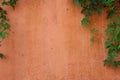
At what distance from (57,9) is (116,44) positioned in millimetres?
1221

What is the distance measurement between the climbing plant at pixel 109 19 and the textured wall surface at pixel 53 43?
0.11 meters

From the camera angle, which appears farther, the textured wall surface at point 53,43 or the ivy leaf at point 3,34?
the textured wall surface at point 53,43

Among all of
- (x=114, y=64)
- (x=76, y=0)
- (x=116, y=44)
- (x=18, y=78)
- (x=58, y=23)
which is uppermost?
(x=76, y=0)

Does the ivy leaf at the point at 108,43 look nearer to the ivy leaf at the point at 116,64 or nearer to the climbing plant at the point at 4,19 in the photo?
the ivy leaf at the point at 116,64

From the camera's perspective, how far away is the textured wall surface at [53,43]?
14.2 ft

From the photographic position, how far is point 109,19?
4.34m

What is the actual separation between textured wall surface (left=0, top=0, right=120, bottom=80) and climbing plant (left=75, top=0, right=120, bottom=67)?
11 centimetres

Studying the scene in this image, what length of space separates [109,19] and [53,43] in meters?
1.09

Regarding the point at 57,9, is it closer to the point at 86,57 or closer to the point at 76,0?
the point at 76,0

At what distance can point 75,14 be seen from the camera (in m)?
4.37

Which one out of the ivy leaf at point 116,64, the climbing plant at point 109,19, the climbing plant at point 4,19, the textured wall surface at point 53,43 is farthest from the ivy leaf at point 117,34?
the climbing plant at point 4,19

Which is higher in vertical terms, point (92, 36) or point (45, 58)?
point (92, 36)

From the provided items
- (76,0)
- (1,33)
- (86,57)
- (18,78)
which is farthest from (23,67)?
(76,0)

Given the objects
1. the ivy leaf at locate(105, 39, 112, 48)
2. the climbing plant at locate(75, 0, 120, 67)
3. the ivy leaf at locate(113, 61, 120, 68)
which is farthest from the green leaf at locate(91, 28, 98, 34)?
the ivy leaf at locate(113, 61, 120, 68)
